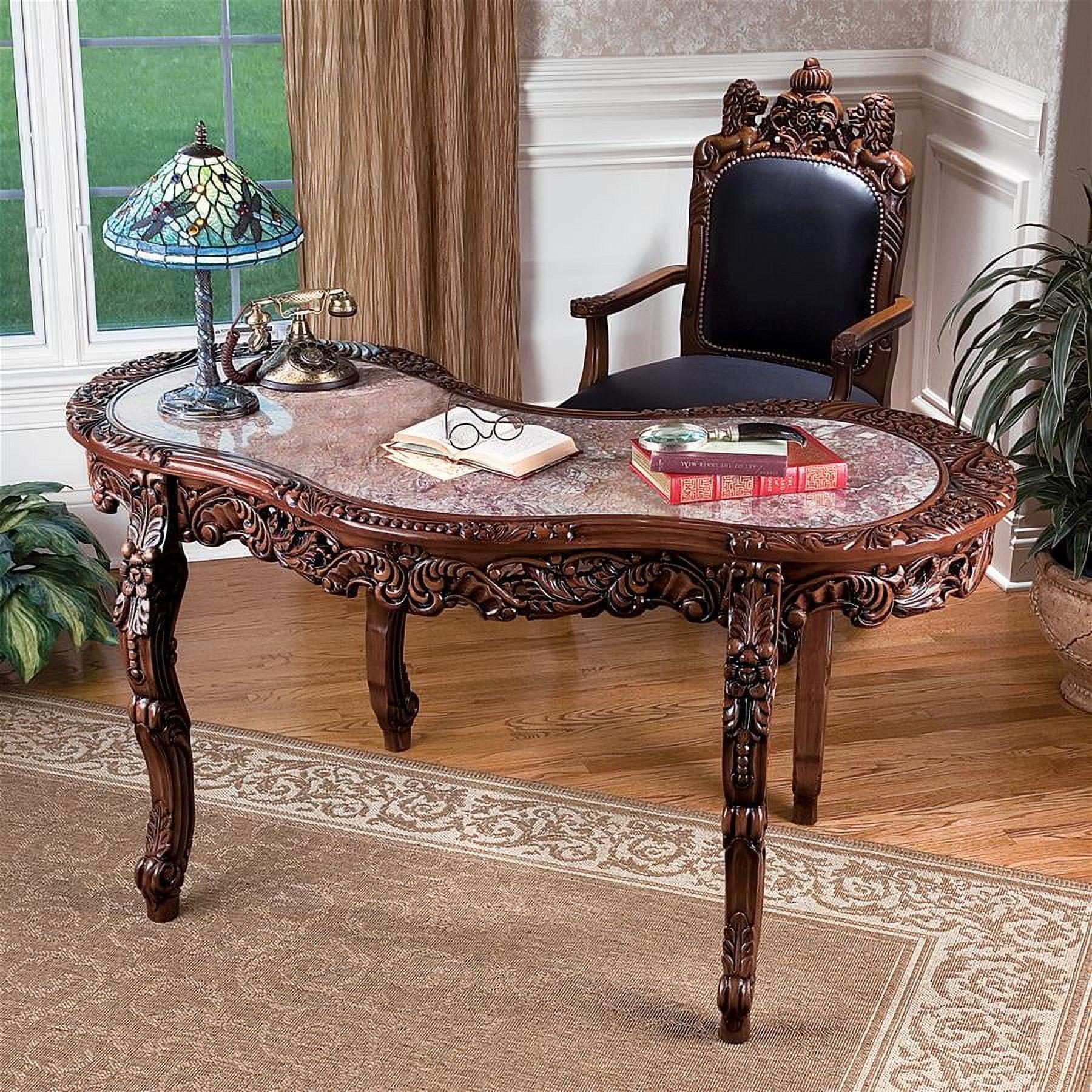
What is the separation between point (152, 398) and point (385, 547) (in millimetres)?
687

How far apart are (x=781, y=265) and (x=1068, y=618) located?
1145mm

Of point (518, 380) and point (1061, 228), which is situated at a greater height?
point (1061, 228)

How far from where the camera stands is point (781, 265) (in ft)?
12.9

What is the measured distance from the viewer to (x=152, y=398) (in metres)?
2.80

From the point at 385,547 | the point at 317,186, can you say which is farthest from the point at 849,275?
the point at 385,547

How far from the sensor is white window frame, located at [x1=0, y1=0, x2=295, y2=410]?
3.95m

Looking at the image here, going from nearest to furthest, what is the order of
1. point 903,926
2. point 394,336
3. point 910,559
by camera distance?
point 910,559, point 903,926, point 394,336

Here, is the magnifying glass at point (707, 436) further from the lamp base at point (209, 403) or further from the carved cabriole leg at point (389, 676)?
the carved cabriole leg at point (389, 676)

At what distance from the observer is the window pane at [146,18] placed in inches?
159

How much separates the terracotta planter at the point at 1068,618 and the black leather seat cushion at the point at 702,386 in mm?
596

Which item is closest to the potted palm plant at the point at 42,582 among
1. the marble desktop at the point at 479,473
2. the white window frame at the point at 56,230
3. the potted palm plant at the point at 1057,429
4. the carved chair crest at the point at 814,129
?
the white window frame at the point at 56,230

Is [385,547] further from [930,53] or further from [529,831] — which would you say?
[930,53]

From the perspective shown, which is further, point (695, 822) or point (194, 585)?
point (194, 585)

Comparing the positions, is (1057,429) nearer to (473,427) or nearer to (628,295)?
(628,295)
